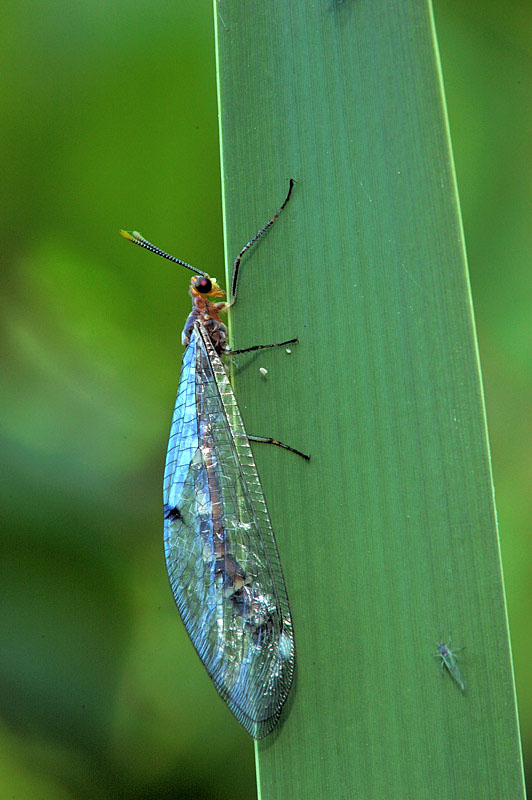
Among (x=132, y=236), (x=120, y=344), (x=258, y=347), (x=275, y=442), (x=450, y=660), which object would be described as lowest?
(x=450, y=660)

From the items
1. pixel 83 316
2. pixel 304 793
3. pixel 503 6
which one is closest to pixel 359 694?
pixel 304 793

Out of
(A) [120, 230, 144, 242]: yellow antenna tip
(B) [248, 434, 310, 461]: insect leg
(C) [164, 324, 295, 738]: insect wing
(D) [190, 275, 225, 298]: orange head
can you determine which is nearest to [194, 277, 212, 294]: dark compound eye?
(D) [190, 275, 225, 298]: orange head

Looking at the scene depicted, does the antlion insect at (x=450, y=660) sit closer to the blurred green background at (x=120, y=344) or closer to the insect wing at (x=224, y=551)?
the insect wing at (x=224, y=551)

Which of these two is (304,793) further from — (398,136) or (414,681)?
(398,136)

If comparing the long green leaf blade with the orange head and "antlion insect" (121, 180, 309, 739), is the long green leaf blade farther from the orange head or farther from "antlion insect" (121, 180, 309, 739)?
the orange head

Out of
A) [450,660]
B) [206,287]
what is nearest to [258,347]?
[206,287]

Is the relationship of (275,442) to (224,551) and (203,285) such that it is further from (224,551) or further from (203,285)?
(203,285)
